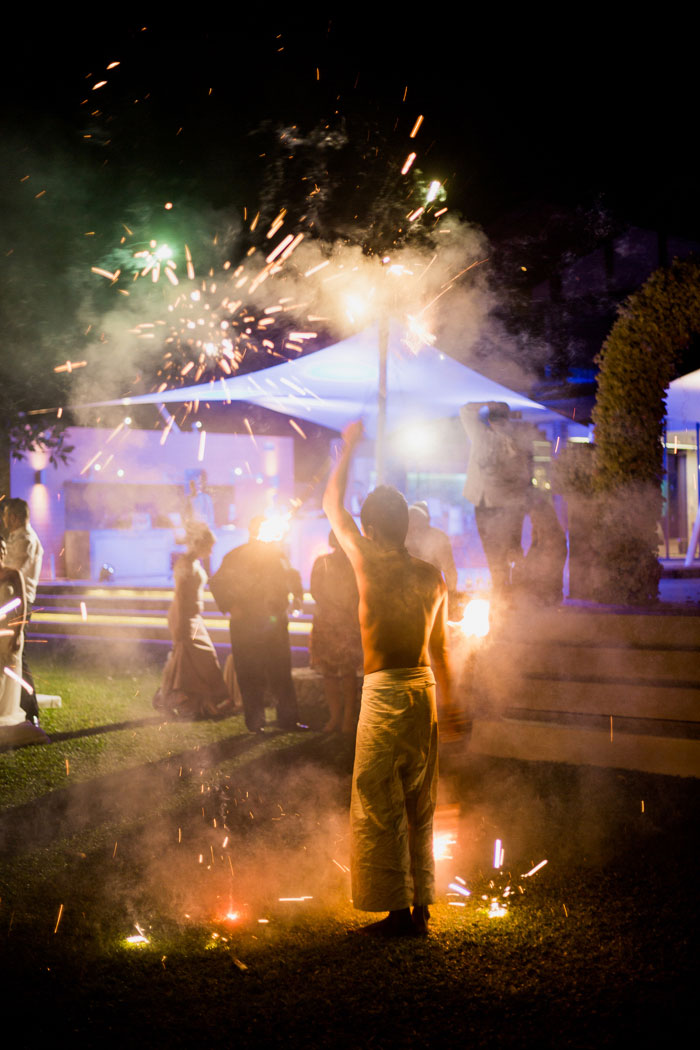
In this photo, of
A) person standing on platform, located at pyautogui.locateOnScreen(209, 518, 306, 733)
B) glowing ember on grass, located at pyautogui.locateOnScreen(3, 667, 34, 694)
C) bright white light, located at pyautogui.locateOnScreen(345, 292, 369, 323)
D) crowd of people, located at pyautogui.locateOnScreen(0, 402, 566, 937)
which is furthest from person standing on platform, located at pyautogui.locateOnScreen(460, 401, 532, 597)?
glowing ember on grass, located at pyautogui.locateOnScreen(3, 667, 34, 694)

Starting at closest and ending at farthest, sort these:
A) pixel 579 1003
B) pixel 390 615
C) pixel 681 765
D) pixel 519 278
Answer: pixel 579 1003
pixel 390 615
pixel 681 765
pixel 519 278

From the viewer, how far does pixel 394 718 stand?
2.87 m

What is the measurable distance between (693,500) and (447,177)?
339 inches

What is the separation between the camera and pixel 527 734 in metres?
5.05

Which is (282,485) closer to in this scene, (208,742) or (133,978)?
(208,742)

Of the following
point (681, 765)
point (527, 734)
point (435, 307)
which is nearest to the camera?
point (681, 765)

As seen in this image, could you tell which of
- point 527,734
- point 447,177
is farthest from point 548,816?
point 447,177

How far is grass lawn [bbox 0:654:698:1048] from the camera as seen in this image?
230 cm

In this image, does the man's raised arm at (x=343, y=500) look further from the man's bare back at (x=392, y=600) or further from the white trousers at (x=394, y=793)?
the white trousers at (x=394, y=793)

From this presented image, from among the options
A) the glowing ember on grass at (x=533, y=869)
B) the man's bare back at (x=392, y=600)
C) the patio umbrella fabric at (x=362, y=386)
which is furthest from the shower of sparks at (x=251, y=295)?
the glowing ember on grass at (x=533, y=869)

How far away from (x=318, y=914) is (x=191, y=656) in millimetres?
3799

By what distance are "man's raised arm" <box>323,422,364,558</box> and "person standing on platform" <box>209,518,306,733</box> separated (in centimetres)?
287

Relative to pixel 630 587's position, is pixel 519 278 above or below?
above

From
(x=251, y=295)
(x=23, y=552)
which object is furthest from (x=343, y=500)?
(x=251, y=295)
